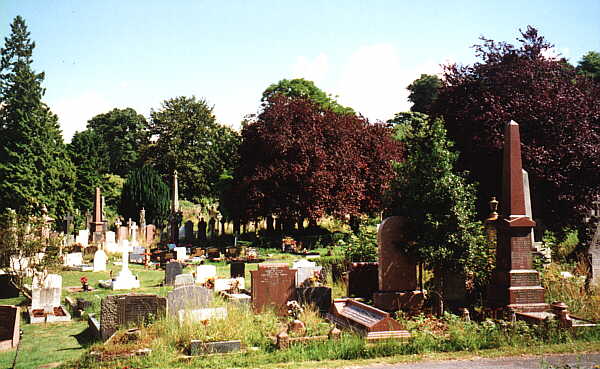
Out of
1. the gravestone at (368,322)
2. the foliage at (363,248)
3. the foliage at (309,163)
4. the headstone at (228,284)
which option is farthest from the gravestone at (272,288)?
the foliage at (309,163)

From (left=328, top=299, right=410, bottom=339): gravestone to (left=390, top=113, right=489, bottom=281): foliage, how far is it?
2309mm

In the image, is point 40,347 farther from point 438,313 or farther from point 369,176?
point 369,176

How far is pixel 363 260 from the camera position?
57.2ft

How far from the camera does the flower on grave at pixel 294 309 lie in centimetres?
1236

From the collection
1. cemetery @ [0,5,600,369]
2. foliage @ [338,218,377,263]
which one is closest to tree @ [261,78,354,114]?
cemetery @ [0,5,600,369]

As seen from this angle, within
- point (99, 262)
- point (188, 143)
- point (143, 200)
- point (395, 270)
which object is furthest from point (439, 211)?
point (188, 143)

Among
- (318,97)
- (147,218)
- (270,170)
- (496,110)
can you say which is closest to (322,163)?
(270,170)

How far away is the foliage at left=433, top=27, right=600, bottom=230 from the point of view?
814 inches

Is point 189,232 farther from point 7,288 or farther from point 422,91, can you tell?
point 422,91

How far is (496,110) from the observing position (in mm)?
21188

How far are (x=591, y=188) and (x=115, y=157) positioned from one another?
2501 inches

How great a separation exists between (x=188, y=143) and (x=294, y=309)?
50.1m

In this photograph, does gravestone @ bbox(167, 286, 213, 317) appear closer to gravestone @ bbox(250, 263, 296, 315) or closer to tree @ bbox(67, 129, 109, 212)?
gravestone @ bbox(250, 263, 296, 315)

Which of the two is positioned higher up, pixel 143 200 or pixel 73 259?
pixel 143 200
